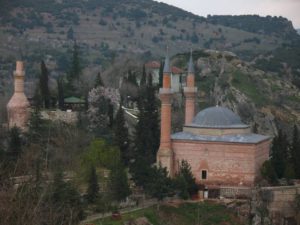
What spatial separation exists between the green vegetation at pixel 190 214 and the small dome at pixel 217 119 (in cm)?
416

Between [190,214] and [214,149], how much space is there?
3.70m

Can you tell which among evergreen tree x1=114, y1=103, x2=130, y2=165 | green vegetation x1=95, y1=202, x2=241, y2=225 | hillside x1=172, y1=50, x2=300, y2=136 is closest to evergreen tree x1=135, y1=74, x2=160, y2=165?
evergreen tree x1=114, y1=103, x2=130, y2=165

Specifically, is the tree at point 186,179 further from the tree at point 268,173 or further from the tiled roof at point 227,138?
the tree at point 268,173

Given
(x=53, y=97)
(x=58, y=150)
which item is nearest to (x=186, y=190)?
(x=58, y=150)

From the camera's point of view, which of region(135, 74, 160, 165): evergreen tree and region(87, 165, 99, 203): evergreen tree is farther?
region(135, 74, 160, 165): evergreen tree

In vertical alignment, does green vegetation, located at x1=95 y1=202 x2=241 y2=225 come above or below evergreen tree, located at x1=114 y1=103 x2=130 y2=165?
below

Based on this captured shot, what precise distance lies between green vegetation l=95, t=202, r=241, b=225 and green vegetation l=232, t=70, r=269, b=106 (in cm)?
2847

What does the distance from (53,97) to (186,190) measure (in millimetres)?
14346

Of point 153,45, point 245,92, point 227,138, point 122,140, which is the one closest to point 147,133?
point 122,140

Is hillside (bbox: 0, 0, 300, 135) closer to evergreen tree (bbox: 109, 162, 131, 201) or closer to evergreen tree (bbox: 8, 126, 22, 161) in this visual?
evergreen tree (bbox: 8, 126, 22, 161)

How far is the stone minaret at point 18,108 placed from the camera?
116 feet

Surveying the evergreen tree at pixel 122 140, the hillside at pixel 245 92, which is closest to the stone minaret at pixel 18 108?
the evergreen tree at pixel 122 140

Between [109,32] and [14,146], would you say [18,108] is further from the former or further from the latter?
[109,32]

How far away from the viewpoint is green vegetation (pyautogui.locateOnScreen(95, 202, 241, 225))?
90.5 feet
